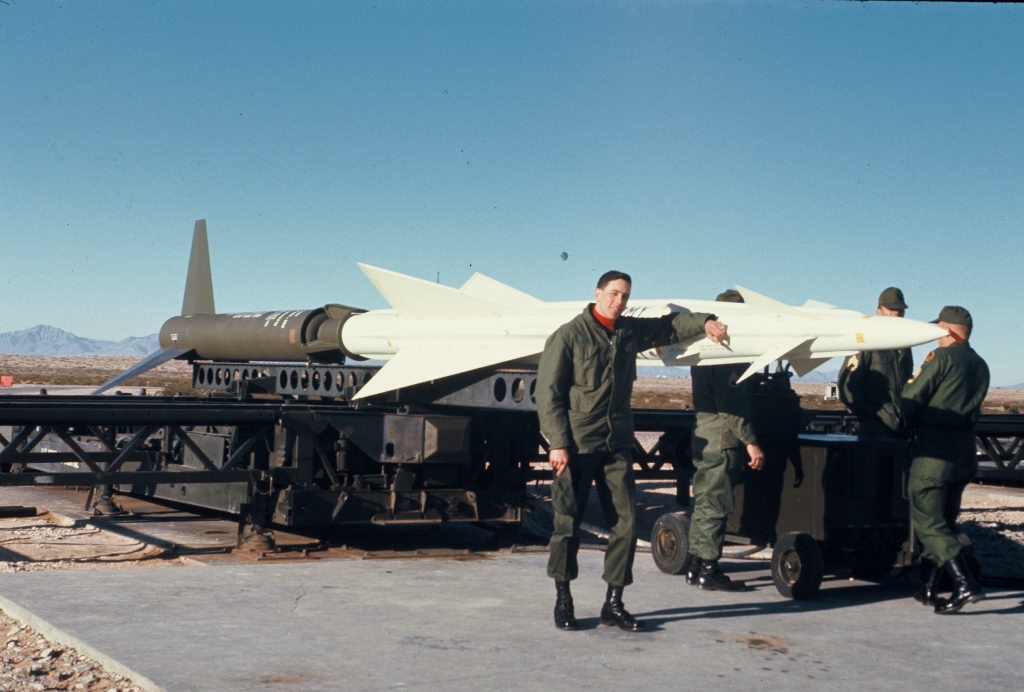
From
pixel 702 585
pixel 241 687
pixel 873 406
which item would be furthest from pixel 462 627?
pixel 873 406

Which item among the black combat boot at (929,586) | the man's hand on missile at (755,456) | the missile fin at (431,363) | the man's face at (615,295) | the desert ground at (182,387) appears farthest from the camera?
the desert ground at (182,387)

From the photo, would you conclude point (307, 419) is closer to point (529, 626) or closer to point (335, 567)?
point (335, 567)

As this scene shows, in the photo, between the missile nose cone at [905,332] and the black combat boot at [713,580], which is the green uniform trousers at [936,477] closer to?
the missile nose cone at [905,332]

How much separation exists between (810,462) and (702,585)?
41.4 inches

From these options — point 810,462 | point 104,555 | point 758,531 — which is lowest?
point 104,555

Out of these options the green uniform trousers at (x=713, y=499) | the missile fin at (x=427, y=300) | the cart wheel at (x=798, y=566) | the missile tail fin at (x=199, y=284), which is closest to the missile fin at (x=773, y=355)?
the green uniform trousers at (x=713, y=499)

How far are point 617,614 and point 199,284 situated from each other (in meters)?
11.8

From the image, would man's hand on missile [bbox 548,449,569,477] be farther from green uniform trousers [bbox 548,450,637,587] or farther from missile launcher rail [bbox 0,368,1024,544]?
missile launcher rail [bbox 0,368,1024,544]

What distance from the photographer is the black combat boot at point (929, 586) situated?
21.0 feet

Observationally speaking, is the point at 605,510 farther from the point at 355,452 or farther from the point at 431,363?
the point at 355,452

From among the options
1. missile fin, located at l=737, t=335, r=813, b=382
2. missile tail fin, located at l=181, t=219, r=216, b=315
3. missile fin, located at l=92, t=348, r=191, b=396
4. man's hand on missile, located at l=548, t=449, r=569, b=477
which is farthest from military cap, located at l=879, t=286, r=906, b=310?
missile tail fin, located at l=181, t=219, r=216, b=315

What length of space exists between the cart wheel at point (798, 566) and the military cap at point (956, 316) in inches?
61.2

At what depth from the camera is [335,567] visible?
7145mm

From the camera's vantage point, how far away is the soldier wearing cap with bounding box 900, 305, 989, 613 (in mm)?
6328
